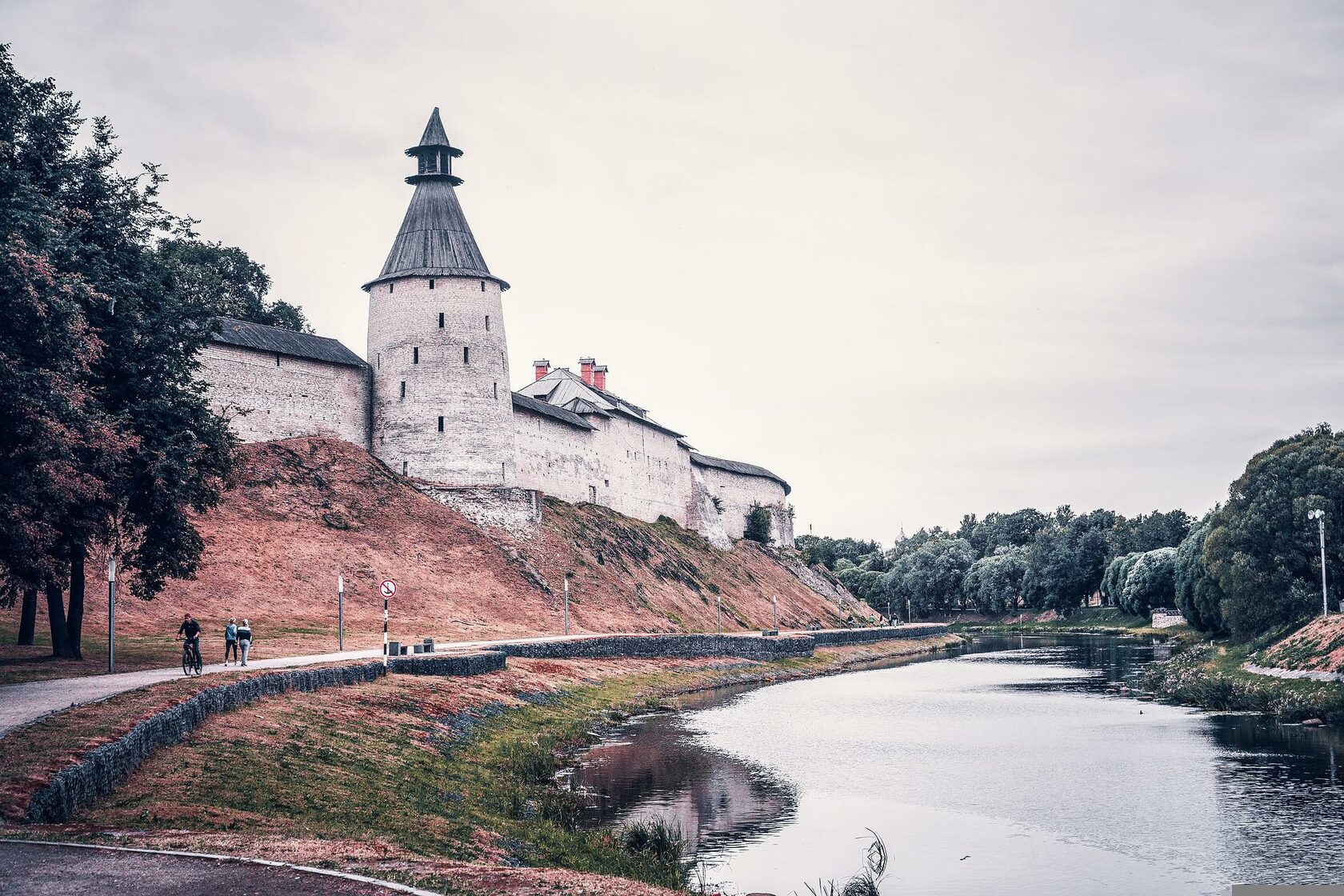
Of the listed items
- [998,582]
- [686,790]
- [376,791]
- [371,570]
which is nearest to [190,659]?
[376,791]

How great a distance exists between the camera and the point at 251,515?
54188mm

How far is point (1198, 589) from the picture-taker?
64.9m

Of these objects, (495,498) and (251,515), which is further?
(495,498)

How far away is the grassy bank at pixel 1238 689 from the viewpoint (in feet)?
120

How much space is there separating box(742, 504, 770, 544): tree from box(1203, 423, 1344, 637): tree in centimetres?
4914

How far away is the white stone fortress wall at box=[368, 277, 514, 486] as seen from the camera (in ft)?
210

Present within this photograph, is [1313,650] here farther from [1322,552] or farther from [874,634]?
[874,634]

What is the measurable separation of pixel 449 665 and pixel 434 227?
3562 centimetres

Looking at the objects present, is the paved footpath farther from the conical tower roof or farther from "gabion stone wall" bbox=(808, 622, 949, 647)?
"gabion stone wall" bbox=(808, 622, 949, 647)

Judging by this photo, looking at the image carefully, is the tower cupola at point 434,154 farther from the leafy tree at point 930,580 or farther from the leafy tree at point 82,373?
the leafy tree at point 930,580

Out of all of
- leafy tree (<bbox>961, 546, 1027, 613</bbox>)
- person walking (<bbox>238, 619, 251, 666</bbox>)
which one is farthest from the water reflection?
leafy tree (<bbox>961, 546, 1027, 613</bbox>)

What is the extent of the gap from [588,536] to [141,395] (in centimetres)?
4196

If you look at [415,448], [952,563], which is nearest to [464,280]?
[415,448]

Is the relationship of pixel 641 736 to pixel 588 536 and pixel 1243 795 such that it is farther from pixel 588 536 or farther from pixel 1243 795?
pixel 588 536
